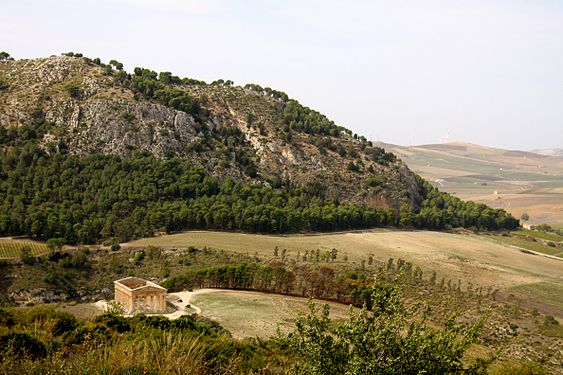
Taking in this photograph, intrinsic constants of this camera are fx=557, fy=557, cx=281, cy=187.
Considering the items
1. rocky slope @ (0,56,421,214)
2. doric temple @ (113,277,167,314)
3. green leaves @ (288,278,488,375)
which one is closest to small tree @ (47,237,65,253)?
doric temple @ (113,277,167,314)

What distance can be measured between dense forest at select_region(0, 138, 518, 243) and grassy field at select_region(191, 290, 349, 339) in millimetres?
34796

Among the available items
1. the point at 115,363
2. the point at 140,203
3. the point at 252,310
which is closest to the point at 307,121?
the point at 140,203

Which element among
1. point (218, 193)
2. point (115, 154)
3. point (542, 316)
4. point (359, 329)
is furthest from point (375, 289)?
point (115, 154)

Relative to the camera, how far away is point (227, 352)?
25.0 meters

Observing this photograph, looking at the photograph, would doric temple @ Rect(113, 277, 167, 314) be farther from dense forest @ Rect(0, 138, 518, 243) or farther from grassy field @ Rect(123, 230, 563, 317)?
dense forest @ Rect(0, 138, 518, 243)

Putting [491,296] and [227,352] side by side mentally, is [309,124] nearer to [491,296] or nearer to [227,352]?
[491,296]

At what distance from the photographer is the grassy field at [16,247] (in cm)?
7424

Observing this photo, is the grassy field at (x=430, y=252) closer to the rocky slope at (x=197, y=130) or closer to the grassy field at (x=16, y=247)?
the grassy field at (x=16, y=247)

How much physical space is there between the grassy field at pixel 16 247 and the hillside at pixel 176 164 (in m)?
2.59

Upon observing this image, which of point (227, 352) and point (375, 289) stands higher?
point (375, 289)

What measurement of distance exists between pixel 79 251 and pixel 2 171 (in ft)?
96.7

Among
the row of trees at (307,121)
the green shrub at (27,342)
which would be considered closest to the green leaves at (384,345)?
the green shrub at (27,342)

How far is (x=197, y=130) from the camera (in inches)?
5089

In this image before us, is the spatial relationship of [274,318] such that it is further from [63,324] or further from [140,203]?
[140,203]
